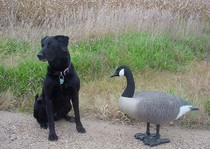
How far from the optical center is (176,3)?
33.3ft

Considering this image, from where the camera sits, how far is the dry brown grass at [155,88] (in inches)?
208

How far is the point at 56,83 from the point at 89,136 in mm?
788

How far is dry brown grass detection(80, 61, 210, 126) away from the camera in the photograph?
529cm

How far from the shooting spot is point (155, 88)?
242 inches

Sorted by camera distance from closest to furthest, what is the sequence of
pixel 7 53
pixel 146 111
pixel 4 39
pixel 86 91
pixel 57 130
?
pixel 146 111, pixel 57 130, pixel 86 91, pixel 7 53, pixel 4 39

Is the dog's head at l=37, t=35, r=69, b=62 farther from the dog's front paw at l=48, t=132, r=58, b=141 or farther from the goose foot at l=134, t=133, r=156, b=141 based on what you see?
the goose foot at l=134, t=133, r=156, b=141

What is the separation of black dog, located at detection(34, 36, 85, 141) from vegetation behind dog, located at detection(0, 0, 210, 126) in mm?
749

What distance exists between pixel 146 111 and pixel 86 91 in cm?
200

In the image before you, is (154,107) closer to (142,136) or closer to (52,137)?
(142,136)

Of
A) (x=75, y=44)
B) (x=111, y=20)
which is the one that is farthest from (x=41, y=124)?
(x=111, y=20)

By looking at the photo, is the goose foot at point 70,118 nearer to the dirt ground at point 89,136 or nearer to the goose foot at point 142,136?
the dirt ground at point 89,136

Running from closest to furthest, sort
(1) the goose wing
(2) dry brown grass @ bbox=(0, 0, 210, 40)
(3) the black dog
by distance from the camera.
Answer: (1) the goose wing, (3) the black dog, (2) dry brown grass @ bbox=(0, 0, 210, 40)

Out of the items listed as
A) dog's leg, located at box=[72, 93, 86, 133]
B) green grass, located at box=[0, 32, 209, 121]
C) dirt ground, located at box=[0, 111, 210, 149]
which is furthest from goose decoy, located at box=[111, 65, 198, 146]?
green grass, located at box=[0, 32, 209, 121]

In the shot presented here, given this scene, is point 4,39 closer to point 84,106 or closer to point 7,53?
point 7,53
